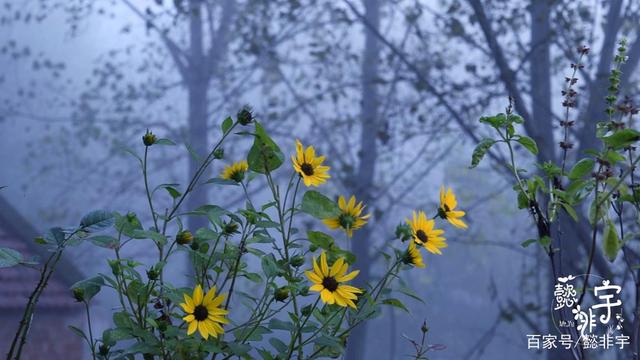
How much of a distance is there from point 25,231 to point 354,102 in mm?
957

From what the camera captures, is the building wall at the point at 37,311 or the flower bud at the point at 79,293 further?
the building wall at the point at 37,311

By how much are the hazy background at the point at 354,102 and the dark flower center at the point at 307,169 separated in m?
1.10

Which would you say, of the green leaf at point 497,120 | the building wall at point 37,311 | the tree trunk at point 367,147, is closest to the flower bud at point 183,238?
the green leaf at point 497,120

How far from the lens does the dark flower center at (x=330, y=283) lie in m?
0.88

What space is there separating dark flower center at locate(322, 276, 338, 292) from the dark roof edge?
3.90ft

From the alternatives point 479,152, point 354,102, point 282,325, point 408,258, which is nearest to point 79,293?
point 282,325

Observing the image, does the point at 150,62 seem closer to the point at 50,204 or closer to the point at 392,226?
the point at 50,204

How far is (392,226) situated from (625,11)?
97 cm

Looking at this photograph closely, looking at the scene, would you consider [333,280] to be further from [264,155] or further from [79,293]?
[79,293]

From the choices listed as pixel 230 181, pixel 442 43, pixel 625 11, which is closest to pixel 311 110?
pixel 442 43

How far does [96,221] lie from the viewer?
894mm

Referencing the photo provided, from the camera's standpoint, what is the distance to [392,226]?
7.07ft

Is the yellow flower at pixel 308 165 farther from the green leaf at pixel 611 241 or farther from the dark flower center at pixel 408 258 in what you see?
the green leaf at pixel 611 241

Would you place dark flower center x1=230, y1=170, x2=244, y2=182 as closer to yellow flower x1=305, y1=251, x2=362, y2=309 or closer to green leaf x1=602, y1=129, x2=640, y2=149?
yellow flower x1=305, y1=251, x2=362, y2=309
